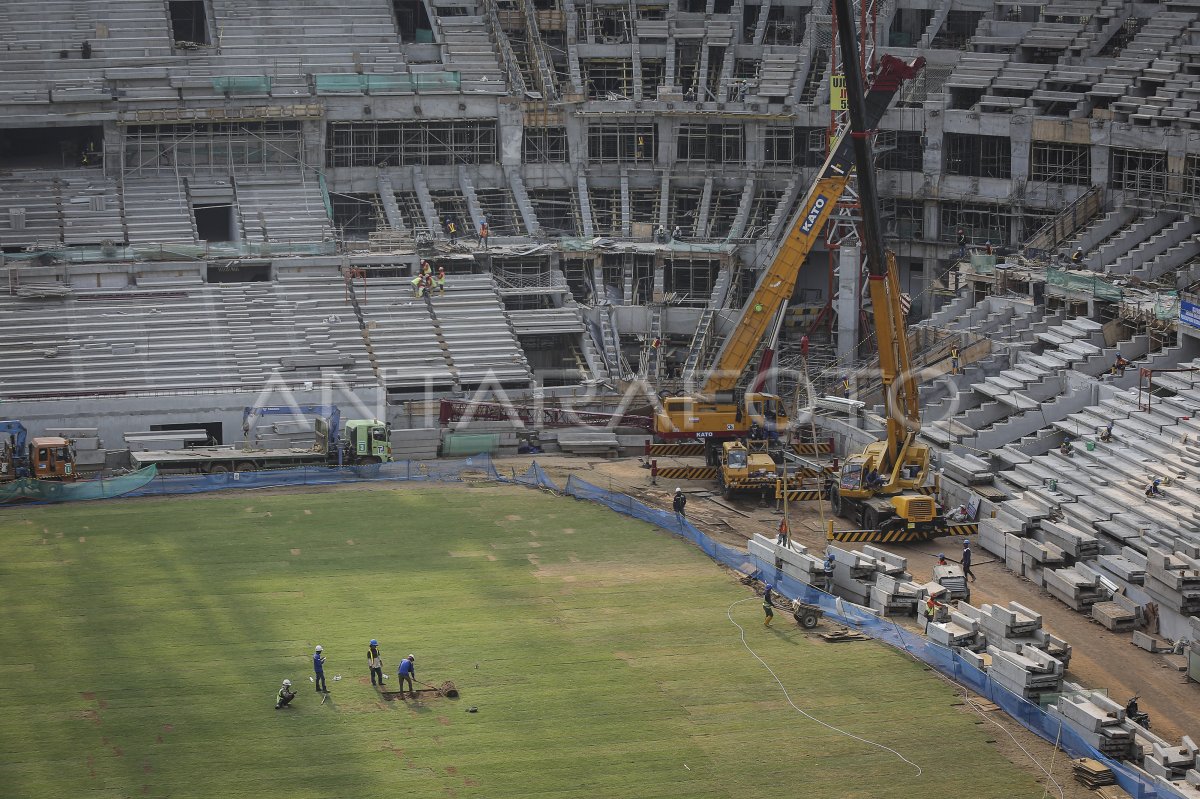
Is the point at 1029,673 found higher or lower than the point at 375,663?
lower

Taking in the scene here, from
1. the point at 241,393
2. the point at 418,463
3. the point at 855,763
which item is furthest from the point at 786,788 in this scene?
the point at 241,393

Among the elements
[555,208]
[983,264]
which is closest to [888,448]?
[983,264]

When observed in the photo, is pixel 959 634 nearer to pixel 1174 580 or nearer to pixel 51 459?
pixel 1174 580

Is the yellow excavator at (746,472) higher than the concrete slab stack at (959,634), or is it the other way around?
the yellow excavator at (746,472)

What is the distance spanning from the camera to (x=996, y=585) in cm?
5881

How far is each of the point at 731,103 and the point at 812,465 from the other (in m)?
28.1

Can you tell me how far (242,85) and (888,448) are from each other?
131ft

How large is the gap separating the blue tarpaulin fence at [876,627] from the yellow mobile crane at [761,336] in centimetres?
500

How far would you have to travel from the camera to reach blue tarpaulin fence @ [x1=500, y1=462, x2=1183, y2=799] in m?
44.7

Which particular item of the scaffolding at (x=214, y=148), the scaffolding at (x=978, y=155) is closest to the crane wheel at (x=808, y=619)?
the scaffolding at (x=978, y=155)

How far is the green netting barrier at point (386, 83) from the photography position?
8994 centimetres

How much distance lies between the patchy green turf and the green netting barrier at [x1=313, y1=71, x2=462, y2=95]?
2960 centimetres

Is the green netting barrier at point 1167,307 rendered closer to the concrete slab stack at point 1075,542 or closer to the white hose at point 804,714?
the concrete slab stack at point 1075,542

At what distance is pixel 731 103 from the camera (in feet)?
299
